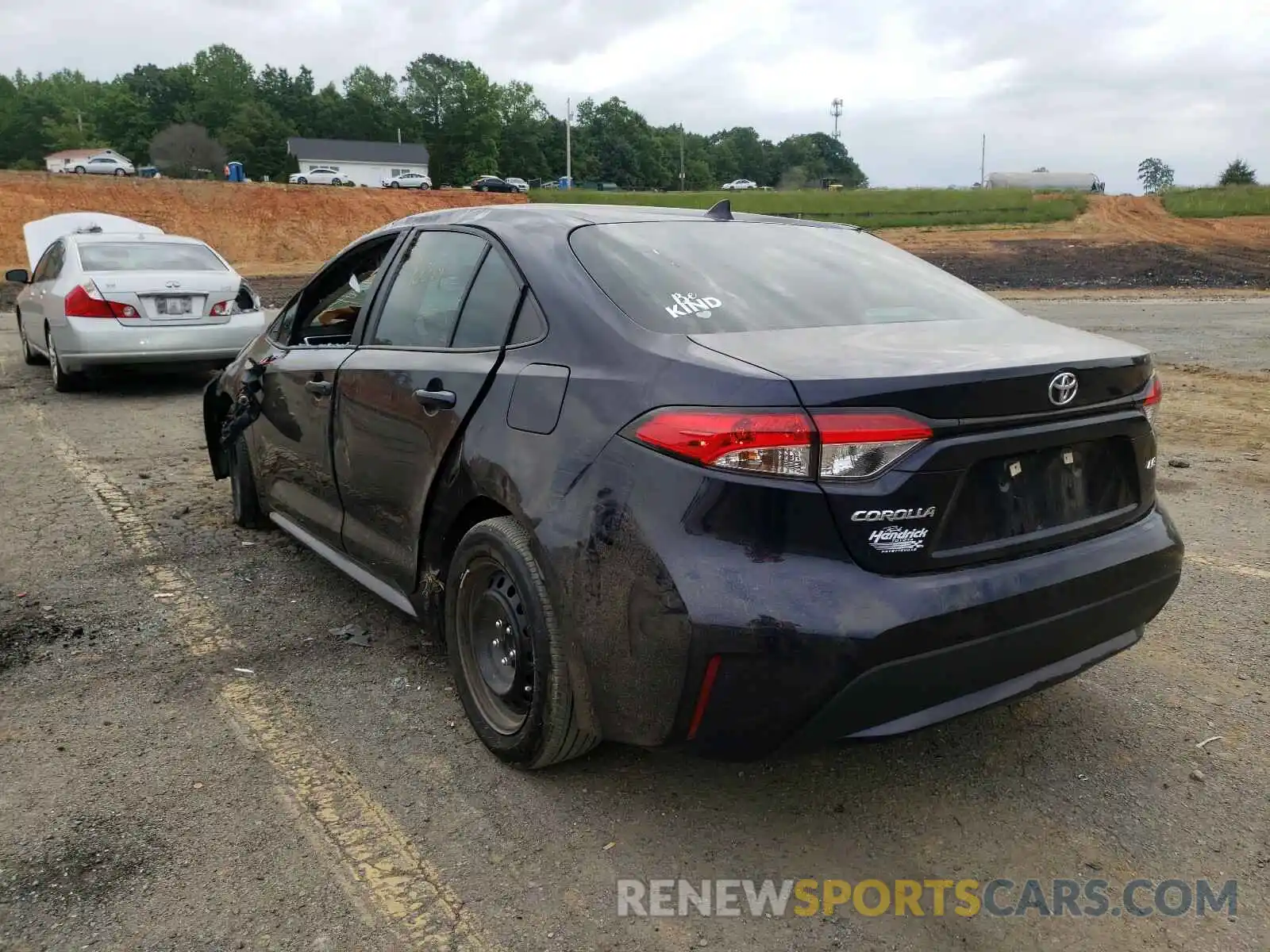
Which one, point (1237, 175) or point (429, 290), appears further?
point (1237, 175)

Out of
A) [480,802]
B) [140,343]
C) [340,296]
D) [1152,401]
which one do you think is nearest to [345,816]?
[480,802]

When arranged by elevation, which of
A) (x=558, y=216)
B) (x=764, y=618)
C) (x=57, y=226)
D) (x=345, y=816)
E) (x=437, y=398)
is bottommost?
(x=345, y=816)

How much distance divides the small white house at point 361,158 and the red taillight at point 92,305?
Result: 83.5m

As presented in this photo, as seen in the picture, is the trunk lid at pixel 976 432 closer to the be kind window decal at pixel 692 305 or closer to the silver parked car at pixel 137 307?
the be kind window decal at pixel 692 305

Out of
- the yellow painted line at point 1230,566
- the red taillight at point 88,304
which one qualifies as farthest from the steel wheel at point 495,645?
the red taillight at point 88,304

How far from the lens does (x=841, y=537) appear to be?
2.27 meters

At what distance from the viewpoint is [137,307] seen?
9086mm

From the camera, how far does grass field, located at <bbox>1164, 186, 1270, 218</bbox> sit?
150 ft

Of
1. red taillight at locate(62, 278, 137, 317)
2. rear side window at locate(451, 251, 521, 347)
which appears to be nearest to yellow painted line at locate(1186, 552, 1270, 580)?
rear side window at locate(451, 251, 521, 347)

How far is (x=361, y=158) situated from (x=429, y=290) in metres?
94.6

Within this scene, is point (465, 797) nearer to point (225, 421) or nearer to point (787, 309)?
point (787, 309)

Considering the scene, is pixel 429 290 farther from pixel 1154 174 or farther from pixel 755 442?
pixel 1154 174

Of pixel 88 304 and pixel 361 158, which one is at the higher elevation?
pixel 361 158

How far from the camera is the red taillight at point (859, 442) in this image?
225 centimetres
